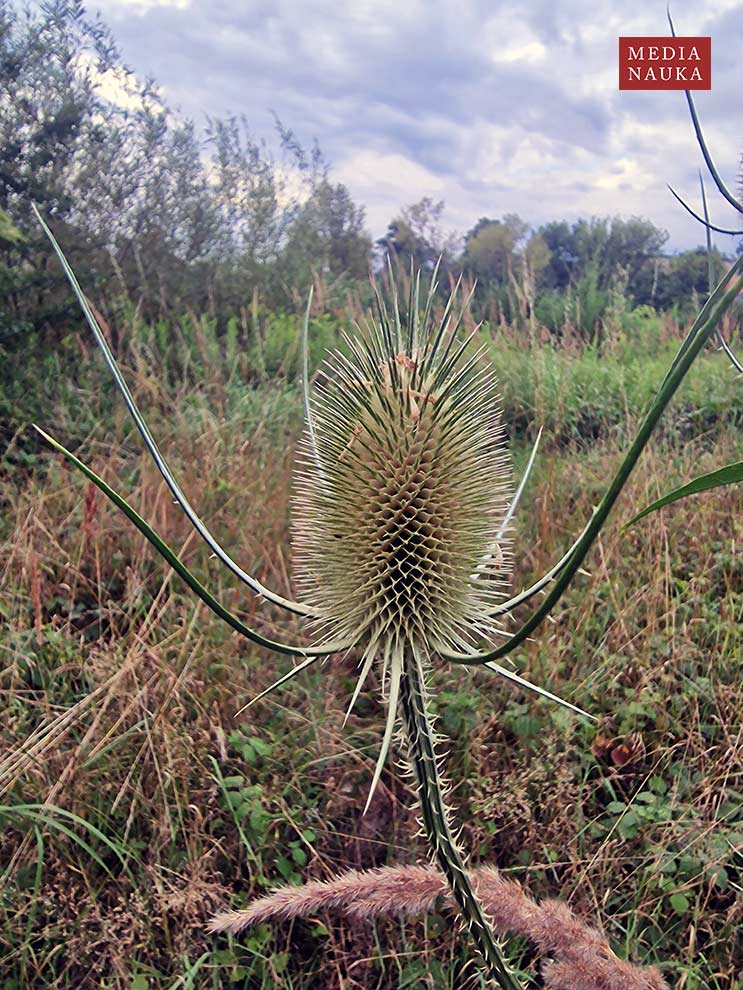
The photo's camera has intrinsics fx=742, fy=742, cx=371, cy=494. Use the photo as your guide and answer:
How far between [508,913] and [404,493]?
0.55m

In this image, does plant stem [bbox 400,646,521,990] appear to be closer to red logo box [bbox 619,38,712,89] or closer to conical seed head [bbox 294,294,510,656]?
conical seed head [bbox 294,294,510,656]

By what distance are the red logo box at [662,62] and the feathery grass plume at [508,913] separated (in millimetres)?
1127

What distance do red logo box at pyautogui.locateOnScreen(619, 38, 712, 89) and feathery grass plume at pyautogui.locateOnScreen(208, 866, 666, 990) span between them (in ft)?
3.70

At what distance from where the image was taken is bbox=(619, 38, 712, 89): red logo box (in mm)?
1084

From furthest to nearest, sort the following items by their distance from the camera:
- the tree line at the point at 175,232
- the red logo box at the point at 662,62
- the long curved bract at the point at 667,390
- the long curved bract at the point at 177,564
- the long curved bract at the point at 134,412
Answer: the tree line at the point at 175,232
the red logo box at the point at 662,62
the long curved bract at the point at 134,412
the long curved bract at the point at 177,564
the long curved bract at the point at 667,390

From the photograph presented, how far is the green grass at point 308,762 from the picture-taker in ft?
4.79

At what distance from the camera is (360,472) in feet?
3.39

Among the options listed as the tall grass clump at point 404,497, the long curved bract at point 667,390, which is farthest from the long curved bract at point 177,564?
the long curved bract at point 667,390

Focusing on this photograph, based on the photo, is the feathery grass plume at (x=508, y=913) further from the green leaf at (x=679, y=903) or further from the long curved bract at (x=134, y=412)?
the green leaf at (x=679, y=903)

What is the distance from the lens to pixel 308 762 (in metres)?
1.70

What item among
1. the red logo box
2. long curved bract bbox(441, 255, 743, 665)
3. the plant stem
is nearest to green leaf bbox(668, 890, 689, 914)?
the plant stem

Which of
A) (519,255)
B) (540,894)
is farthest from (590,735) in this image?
(519,255)

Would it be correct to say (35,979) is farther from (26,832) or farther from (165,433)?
(165,433)

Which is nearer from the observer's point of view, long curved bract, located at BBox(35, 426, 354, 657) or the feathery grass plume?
long curved bract, located at BBox(35, 426, 354, 657)
